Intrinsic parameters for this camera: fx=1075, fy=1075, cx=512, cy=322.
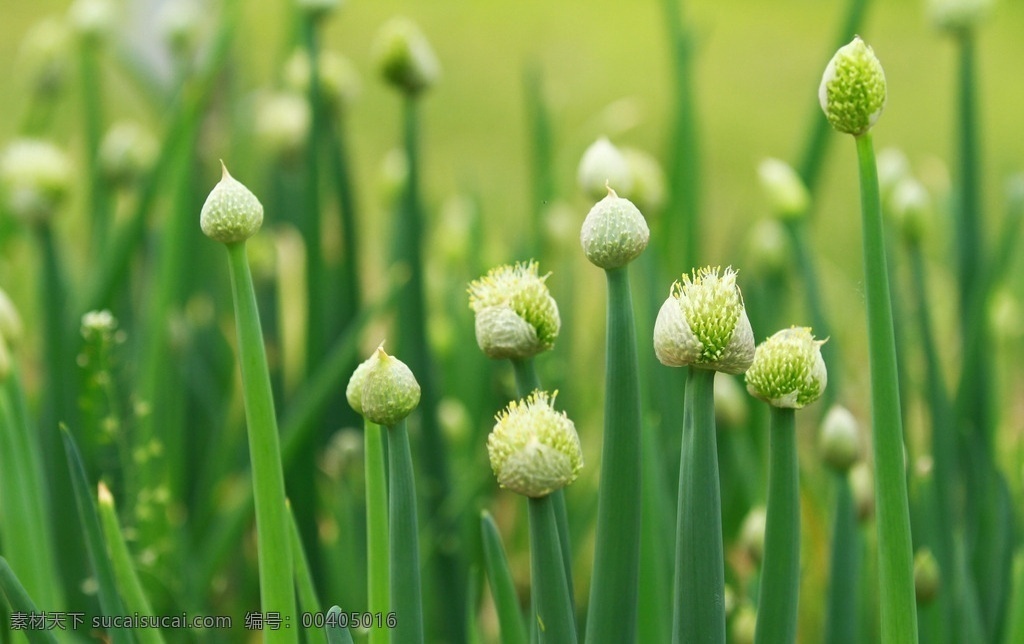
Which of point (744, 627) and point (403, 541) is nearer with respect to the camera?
point (403, 541)

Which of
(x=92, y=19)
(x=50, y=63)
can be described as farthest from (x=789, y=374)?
(x=50, y=63)

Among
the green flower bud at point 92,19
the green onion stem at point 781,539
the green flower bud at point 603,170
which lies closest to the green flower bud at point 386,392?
the green onion stem at point 781,539

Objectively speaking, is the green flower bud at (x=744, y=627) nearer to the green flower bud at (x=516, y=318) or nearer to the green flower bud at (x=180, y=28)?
the green flower bud at (x=516, y=318)

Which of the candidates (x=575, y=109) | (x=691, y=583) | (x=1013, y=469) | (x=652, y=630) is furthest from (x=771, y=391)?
(x=575, y=109)

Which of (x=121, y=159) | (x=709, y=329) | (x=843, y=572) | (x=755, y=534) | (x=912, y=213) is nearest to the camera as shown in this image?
(x=709, y=329)

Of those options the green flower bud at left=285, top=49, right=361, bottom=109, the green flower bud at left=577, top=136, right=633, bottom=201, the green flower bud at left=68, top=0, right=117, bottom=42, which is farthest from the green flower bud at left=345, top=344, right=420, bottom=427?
the green flower bud at left=68, top=0, right=117, bottom=42

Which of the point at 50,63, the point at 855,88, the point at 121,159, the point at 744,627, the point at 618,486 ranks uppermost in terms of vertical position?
the point at 50,63

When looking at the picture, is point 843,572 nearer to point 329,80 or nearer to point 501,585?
point 501,585
